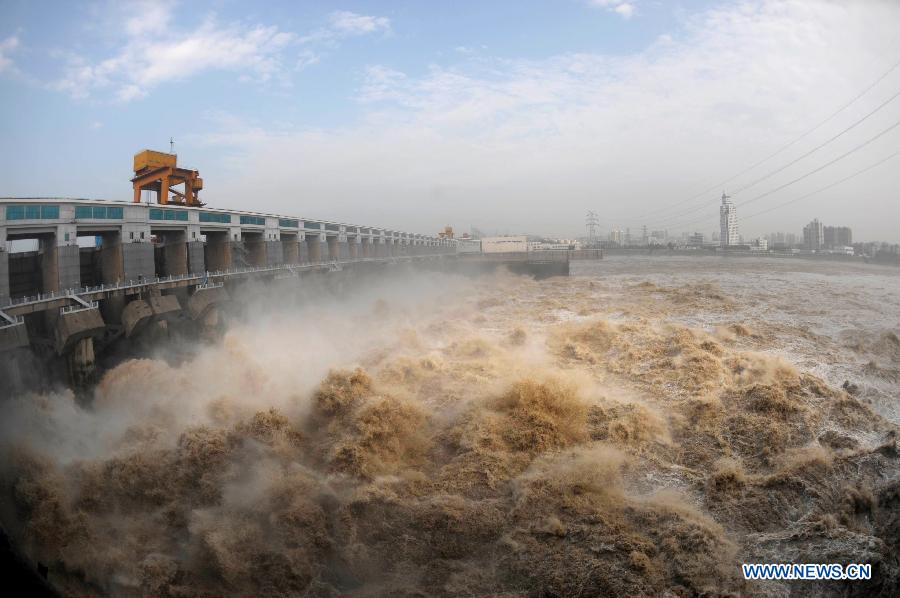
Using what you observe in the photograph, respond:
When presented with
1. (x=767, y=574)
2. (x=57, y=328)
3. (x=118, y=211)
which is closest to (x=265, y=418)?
(x=57, y=328)

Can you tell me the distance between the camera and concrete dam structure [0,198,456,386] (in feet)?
26.2

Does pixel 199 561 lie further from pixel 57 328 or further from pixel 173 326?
pixel 173 326

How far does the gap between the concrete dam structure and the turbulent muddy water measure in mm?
1107

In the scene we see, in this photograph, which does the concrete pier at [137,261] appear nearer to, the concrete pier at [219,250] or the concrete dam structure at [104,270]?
the concrete dam structure at [104,270]

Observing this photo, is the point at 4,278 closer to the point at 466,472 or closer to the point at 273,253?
the point at 466,472

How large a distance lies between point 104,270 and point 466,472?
963 cm

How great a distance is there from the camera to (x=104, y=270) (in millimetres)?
10477

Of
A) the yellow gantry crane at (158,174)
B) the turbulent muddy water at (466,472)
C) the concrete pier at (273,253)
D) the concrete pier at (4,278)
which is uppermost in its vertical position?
the yellow gantry crane at (158,174)

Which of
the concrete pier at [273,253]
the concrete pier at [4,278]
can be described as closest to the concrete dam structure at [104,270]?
the concrete pier at [4,278]

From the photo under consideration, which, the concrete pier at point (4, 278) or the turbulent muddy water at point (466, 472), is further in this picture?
the concrete pier at point (4, 278)

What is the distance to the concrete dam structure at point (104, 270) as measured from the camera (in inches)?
314

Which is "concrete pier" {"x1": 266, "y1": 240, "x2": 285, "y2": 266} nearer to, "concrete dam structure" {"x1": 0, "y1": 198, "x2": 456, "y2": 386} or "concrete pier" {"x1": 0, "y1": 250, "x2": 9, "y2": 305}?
"concrete dam structure" {"x1": 0, "y1": 198, "x2": 456, "y2": 386}

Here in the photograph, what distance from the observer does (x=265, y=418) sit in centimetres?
646

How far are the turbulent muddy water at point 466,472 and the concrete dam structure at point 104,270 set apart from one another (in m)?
1.11
